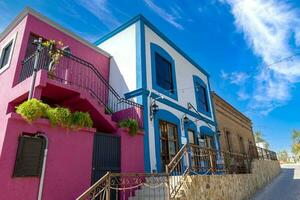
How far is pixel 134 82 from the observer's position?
30.7 feet

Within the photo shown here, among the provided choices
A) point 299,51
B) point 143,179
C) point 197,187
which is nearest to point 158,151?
point 143,179

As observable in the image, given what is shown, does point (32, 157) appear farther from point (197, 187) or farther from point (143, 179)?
point (197, 187)

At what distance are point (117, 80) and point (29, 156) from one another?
572 cm

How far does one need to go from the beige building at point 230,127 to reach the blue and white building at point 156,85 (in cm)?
371

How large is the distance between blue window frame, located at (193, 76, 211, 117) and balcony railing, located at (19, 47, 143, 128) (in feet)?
19.4

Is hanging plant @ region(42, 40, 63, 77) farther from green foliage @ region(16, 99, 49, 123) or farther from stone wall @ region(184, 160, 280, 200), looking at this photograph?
stone wall @ region(184, 160, 280, 200)

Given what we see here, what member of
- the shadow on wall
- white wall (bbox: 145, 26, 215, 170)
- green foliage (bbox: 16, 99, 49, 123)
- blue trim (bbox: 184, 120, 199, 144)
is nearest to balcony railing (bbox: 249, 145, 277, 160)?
white wall (bbox: 145, 26, 215, 170)

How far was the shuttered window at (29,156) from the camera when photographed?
4.71 meters

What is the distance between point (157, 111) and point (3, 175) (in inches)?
228

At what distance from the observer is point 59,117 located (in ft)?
18.0

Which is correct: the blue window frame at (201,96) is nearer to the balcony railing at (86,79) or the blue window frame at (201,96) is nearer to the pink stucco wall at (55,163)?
the balcony railing at (86,79)

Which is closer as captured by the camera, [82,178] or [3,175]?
[3,175]

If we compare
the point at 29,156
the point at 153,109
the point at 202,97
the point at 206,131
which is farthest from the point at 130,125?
the point at 202,97

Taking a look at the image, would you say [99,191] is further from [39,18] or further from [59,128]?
[39,18]
